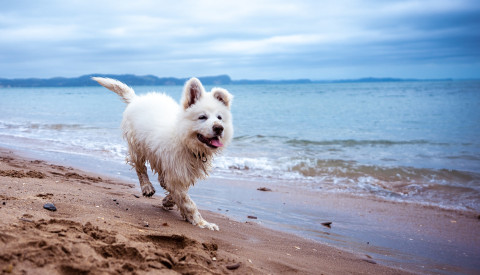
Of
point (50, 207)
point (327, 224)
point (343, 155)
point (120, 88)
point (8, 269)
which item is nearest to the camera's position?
point (8, 269)

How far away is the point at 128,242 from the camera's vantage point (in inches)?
122

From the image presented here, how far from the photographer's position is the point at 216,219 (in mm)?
5582

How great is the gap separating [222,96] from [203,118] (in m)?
0.40

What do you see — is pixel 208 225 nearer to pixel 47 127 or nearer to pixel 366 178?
pixel 366 178

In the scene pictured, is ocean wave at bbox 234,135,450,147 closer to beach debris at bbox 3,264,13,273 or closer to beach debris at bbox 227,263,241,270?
beach debris at bbox 227,263,241,270

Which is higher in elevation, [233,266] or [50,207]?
[50,207]

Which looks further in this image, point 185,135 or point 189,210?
point 189,210

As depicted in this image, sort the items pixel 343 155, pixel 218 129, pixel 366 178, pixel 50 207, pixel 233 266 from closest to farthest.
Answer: pixel 233 266 → pixel 50 207 → pixel 218 129 → pixel 366 178 → pixel 343 155

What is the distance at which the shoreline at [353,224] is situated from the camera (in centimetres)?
470

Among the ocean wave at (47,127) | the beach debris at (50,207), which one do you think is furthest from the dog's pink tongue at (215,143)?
the ocean wave at (47,127)

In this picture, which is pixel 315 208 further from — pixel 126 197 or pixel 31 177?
pixel 31 177

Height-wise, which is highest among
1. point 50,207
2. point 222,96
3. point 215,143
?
point 222,96

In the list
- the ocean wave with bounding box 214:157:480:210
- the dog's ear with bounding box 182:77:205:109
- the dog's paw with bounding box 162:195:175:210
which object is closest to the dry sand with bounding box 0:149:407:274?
the dog's paw with bounding box 162:195:175:210

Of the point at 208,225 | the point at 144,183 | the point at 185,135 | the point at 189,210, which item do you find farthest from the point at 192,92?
the point at 144,183
